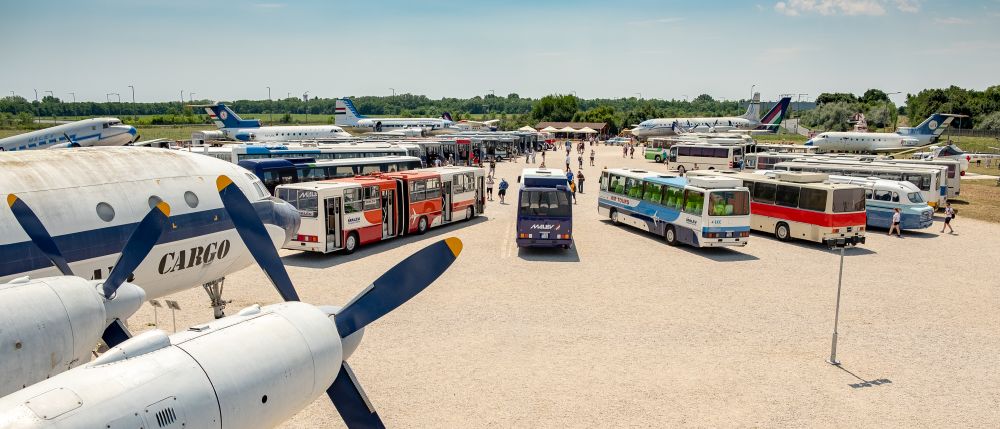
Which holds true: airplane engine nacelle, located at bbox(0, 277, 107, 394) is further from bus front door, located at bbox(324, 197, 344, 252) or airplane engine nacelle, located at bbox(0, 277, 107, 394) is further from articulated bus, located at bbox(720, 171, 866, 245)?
articulated bus, located at bbox(720, 171, 866, 245)

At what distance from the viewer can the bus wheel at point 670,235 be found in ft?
83.4

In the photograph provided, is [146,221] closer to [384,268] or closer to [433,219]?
[384,268]

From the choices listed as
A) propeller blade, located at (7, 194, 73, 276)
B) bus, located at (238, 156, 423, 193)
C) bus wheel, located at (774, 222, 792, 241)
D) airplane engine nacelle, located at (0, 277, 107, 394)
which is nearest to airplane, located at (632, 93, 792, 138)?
bus, located at (238, 156, 423, 193)

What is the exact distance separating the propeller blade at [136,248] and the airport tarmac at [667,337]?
13.0ft

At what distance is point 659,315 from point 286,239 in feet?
32.2

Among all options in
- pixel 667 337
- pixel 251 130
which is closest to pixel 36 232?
pixel 667 337

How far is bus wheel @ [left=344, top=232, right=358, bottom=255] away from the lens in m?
23.2

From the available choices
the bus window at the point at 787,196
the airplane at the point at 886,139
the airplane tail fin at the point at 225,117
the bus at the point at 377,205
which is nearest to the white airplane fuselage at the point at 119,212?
the bus at the point at 377,205

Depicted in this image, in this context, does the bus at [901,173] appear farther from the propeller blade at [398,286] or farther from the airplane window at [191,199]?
the airplane window at [191,199]

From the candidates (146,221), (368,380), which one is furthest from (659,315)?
(146,221)

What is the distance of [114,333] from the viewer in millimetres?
8758

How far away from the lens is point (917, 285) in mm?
20078

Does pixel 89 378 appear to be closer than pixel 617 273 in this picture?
Yes

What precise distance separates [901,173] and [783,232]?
38.3 feet
